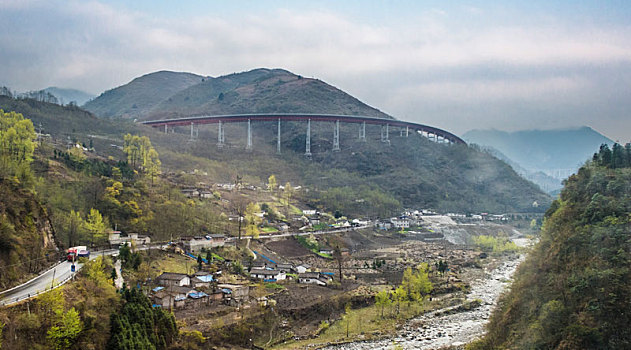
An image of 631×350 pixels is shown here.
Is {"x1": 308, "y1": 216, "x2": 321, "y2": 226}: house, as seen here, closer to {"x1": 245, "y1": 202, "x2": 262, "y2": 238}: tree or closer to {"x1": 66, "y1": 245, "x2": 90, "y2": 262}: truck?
{"x1": 245, "y1": 202, "x2": 262, "y2": 238}: tree

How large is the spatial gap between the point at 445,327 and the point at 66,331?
2556cm

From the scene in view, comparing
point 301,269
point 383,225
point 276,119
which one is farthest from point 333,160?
point 301,269

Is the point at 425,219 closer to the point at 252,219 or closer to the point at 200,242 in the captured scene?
the point at 252,219

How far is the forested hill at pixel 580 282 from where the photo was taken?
67.4 feet

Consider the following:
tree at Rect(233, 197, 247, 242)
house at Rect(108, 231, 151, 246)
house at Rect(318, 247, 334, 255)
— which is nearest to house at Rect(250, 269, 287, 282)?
house at Rect(108, 231, 151, 246)

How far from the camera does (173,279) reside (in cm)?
3550

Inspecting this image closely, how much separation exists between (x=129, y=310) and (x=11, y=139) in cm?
2611

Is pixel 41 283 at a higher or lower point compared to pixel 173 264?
higher

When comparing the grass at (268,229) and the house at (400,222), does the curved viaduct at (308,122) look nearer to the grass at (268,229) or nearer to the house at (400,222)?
the house at (400,222)

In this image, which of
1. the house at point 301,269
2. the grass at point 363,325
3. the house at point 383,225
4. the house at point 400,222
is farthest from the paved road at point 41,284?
the house at point 400,222

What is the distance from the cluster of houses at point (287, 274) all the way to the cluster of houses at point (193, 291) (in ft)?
14.9

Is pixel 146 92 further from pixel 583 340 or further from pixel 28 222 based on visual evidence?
pixel 583 340

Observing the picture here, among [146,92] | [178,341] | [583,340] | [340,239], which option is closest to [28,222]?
[178,341]

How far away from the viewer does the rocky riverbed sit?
31.5 meters
